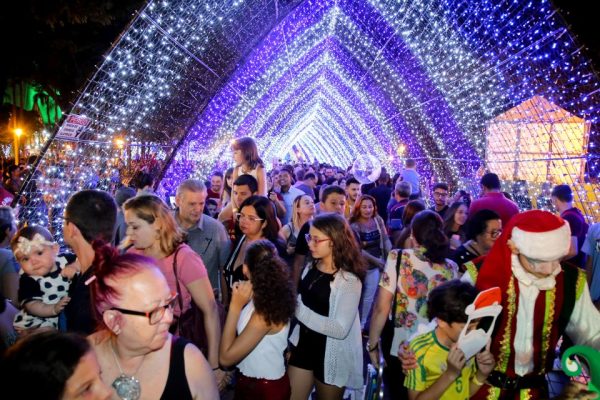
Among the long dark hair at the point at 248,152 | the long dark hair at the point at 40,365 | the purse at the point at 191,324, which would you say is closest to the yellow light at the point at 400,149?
the long dark hair at the point at 248,152

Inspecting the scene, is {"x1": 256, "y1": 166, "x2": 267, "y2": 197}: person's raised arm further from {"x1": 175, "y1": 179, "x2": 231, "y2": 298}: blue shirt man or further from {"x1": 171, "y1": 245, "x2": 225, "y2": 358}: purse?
{"x1": 171, "y1": 245, "x2": 225, "y2": 358}: purse

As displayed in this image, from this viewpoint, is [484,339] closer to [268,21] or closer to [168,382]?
[168,382]

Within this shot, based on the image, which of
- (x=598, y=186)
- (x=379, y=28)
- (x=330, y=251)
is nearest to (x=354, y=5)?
(x=379, y=28)

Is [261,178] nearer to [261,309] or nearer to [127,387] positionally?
[261,309]

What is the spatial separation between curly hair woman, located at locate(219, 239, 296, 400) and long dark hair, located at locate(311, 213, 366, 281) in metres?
0.63

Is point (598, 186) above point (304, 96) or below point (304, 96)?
below

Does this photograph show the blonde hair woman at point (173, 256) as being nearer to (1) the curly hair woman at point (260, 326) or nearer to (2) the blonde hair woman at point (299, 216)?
(1) the curly hair woman at point (260, 326)

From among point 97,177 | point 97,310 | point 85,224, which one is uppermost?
point 97,177

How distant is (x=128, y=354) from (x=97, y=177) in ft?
19.5

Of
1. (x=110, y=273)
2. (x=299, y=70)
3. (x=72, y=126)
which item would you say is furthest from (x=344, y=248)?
(x=299, y=70)

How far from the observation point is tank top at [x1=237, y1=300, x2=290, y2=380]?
292 cm

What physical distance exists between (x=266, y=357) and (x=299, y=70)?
1925 centimetres

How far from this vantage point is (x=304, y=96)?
94.2ft

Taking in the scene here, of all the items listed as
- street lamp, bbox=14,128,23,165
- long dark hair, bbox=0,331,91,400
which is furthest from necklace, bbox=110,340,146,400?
street lamp, bbox=14,128,23,165
